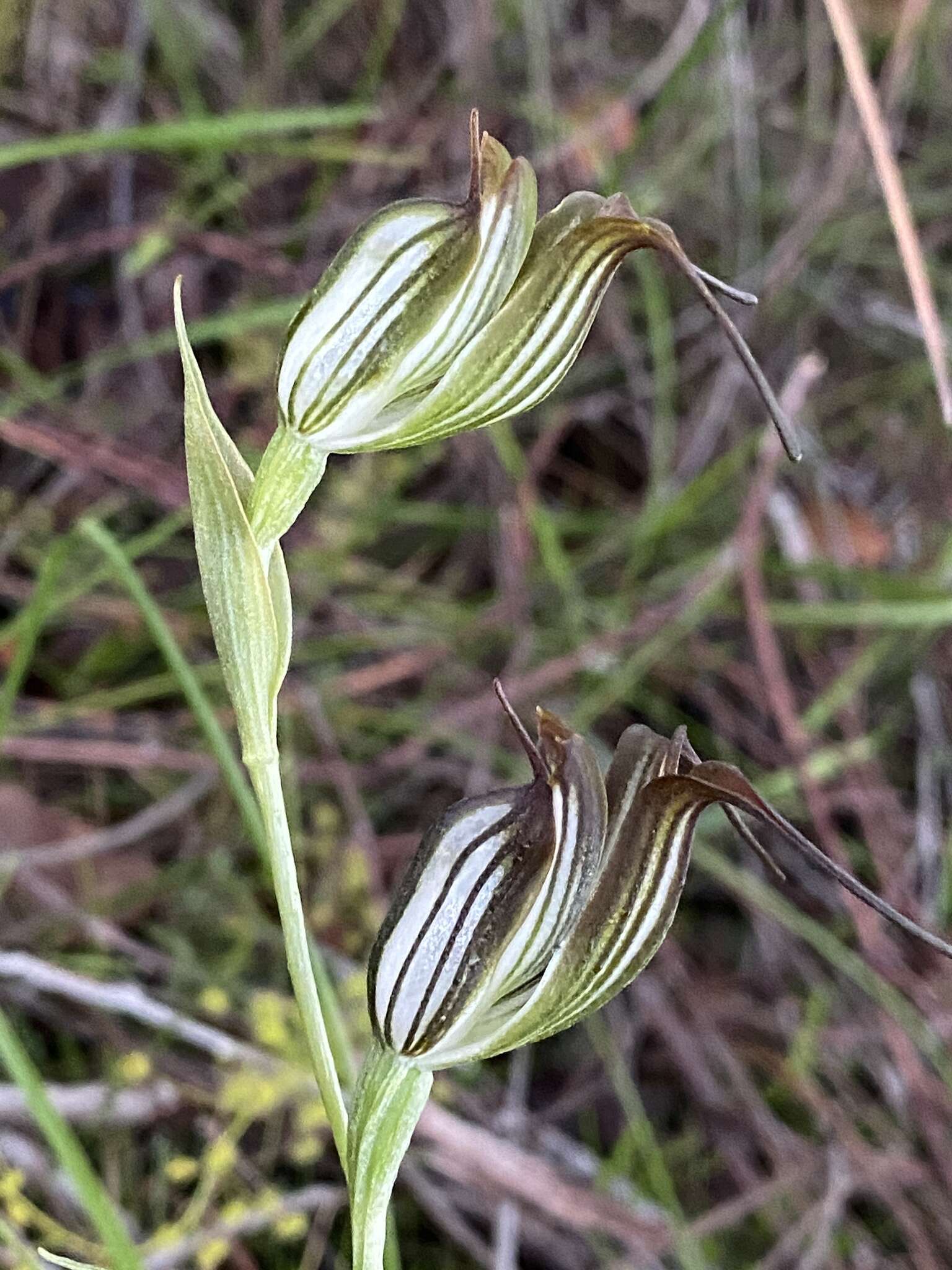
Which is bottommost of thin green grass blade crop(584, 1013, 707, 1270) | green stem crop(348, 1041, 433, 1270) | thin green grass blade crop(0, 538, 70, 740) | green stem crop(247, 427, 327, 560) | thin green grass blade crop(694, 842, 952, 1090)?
thin green grass blade crop(584, 1013, 707, 1270)

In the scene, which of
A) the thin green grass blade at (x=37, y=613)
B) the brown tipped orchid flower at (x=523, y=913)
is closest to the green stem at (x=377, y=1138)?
the brown tipped orchid flower at (x=523, y=913)

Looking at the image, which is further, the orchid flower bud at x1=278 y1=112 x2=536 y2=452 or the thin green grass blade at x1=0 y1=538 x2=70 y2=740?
the thin green grass blade at x1=0 y1=538 x2=70 y2=740

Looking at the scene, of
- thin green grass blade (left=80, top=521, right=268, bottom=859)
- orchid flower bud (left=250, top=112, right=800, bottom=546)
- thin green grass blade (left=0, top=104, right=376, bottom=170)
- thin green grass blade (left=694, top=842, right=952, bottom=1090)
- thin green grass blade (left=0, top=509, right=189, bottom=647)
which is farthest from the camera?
thin green grass blade (left=694, top=842, right=952, bottom=1090)

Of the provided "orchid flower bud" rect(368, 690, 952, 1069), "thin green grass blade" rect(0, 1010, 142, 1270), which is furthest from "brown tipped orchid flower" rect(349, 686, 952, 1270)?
"thin green grass blade" rect(0, 1010, 142, 1270)

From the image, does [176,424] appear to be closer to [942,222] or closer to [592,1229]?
[592,1229]

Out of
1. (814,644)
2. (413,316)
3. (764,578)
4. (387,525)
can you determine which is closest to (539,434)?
(387,525)

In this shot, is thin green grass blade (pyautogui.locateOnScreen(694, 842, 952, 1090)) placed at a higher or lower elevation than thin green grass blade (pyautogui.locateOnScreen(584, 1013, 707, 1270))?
higher

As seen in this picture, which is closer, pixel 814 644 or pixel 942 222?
pixel 814 644

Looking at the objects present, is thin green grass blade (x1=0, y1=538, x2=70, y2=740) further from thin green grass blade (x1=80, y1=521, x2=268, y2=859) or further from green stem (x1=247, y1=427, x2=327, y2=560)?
green stem (x1=247, y1=427, x2=327, y2=560)

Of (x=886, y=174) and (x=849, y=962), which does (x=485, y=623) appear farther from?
(x=886, y=174)
